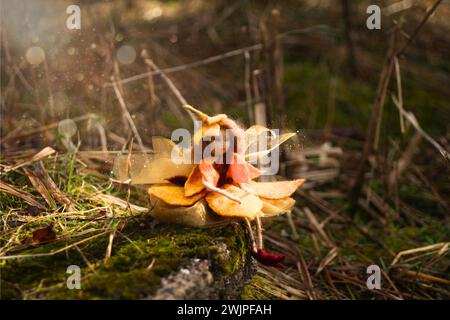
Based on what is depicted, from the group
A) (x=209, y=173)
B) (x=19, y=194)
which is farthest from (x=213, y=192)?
(x=19, y=194)

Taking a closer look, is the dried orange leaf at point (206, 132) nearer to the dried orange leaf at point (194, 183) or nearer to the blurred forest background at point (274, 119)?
the dried orange leaf at point (194, 183)

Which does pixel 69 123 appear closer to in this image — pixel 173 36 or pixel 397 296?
pixel 397 296

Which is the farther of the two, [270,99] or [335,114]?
[335,114]

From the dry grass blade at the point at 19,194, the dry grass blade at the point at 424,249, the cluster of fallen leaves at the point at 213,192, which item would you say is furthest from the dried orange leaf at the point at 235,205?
the dry grass blade at the point at 424,249

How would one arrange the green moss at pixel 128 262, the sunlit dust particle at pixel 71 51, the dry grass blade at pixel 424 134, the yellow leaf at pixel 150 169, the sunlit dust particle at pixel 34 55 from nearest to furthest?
the green moss at pixel 128 262, the yellow leaf at pixel 150 169, the dry grass blade at pixel 424 134, the sunlit dust particle at pixel 34 55, the sunlit dust particle at pixel 71 51

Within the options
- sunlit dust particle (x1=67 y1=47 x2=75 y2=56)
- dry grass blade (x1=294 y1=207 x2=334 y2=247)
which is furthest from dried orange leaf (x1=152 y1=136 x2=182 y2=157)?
sunlit dust particle (x1=67 y1=47 x2=75 y2=56)

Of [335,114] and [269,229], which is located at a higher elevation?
[335,114]
